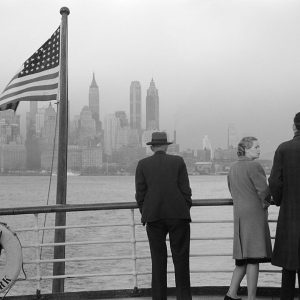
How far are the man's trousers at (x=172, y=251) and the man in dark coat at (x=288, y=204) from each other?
2.43 feet

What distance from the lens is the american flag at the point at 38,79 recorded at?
7.21 meters

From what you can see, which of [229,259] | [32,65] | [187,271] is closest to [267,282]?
[229,259]

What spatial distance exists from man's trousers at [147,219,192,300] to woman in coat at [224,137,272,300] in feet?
1.42

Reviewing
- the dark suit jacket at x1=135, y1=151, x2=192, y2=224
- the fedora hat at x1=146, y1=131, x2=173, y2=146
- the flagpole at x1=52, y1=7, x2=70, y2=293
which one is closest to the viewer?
the dark suit jacket at x1=135, y1=151, x2=192, y2=224

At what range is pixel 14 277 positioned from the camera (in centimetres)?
505

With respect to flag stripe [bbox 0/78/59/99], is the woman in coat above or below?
below

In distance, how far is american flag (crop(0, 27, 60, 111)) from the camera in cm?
721

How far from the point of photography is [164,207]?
4680 mm

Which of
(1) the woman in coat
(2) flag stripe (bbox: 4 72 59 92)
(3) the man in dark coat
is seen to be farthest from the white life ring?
(2) flag stripe (bbox: 4 72 59 92)

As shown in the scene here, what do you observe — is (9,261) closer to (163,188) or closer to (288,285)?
(163,188)

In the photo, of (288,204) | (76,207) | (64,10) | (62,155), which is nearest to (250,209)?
Result: (288,204)

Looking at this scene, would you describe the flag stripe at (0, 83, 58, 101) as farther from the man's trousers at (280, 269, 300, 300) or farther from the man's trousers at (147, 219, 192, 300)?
the man's trousers at (280, 269, 300, 300)

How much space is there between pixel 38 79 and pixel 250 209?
11.9ft

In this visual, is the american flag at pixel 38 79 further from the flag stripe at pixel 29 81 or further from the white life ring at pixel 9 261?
the white life ring at pixel 9 261
